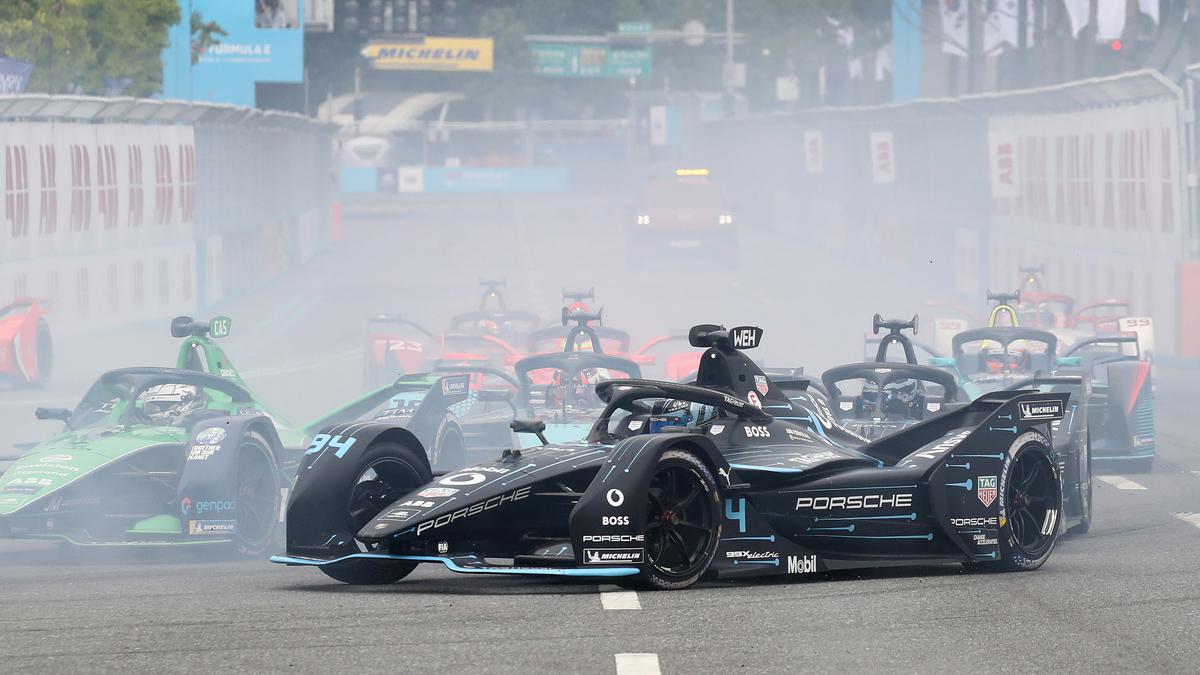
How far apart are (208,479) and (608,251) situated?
3910cm

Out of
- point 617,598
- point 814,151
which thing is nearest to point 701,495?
point 617,598

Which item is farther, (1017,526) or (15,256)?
(15,256)

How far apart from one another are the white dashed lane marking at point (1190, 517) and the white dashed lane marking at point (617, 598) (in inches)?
223

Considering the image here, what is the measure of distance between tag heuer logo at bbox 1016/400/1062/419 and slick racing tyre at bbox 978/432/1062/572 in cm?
10

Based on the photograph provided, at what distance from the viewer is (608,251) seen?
5066 centimetres

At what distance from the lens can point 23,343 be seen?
76.1ft

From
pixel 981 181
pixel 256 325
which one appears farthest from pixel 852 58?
→ pixel 256 325

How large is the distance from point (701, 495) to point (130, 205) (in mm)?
22464

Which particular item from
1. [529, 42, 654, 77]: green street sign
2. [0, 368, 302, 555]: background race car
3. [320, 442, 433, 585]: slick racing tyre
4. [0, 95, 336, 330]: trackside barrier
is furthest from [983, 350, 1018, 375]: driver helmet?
[529, 42, 654, 77]: green street sign

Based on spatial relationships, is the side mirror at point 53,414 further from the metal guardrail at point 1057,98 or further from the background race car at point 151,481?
the metal guardrail at point 1057,98

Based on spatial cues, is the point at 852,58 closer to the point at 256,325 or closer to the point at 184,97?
the point at 184,97

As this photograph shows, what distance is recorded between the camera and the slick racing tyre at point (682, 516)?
8.53 metres

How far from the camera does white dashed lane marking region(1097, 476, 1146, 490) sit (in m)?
14.8

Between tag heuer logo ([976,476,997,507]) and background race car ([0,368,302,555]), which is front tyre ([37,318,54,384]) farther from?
tag heuer logo ([976,476,997,507])
